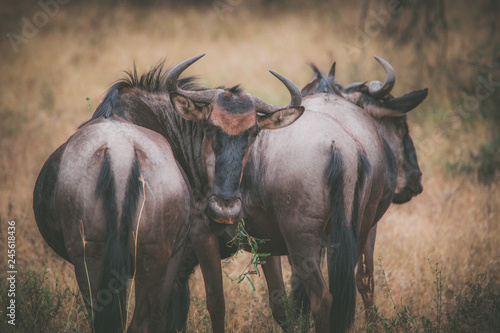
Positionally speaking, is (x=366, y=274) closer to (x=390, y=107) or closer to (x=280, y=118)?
(x=390, y=107)

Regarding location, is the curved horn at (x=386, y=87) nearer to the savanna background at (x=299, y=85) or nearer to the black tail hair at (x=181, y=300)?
the savanna background at (x=299, y=85)

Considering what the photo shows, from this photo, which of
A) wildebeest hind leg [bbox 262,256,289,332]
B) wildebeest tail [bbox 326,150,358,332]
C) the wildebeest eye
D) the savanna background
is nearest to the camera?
wildebeest tail [bbox 326,150,358,332]

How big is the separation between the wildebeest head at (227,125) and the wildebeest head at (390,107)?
1.08 metres

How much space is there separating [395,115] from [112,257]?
140 inches

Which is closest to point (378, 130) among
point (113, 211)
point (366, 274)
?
point (366, 274)

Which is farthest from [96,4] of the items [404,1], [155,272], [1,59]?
[155,272]

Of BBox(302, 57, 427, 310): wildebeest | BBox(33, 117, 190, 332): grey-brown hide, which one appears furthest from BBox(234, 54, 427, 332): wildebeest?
BBox(302, 57, 427, 310): wildebeest

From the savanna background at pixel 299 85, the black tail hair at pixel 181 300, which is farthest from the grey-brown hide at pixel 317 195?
the black tail hair at pixel 181 300


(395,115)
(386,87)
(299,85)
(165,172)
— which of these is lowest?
(165,172)

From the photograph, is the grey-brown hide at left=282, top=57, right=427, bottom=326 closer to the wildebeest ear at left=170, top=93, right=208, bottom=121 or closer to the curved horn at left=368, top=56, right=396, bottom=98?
the curved horn at left=368, top=56, right=396, bottom=98

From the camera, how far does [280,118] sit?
167 inches

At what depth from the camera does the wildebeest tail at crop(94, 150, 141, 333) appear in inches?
125

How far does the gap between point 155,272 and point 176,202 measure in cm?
48

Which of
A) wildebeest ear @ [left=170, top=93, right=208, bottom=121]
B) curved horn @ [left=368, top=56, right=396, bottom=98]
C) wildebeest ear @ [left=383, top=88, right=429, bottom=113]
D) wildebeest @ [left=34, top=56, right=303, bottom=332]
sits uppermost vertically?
curved horn @ [left=368, top=56, right=396, bottom=98]
